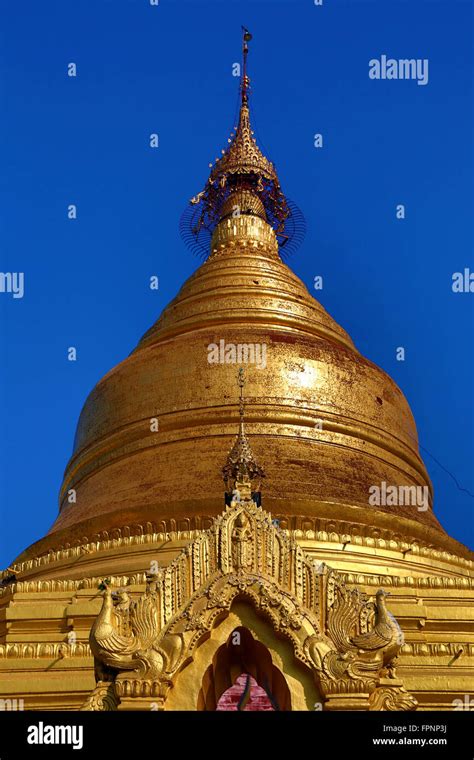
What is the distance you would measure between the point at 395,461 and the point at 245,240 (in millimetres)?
7479

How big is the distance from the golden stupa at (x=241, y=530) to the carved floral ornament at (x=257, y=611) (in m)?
0.02

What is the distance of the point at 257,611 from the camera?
9.96 metres

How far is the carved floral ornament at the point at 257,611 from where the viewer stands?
31.2 ft

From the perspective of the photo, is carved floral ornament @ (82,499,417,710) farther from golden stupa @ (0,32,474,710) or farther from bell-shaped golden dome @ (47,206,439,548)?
bell-shaped golden dome @ (47,206,439,548)

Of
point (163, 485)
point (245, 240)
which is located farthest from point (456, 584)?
point (245, 240)

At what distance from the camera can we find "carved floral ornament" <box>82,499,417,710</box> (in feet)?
31.2

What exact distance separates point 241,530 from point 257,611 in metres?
0.69

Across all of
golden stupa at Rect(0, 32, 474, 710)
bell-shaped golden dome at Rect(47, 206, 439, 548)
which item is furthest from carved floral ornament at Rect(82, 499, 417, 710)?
bell-shaped golden dome at Rect(47, 206, 439, 548)

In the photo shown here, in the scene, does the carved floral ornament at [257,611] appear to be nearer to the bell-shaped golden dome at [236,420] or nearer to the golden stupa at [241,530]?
the golden stupa at [241,530]

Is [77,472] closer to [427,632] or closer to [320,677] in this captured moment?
[427,632]

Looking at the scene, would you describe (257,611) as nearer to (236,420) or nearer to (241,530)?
(241,530)

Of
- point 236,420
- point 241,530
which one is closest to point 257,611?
point 241,530

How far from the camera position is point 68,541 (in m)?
19.2
